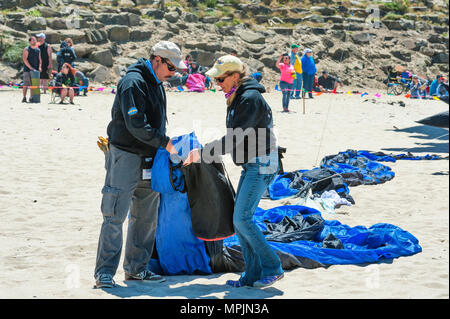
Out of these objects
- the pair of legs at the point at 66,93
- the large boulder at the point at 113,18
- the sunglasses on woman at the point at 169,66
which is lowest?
the pair of legs at the point at 66,93

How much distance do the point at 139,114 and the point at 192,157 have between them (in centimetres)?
50

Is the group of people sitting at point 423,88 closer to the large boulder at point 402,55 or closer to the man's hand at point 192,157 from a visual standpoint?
the large boulder at point 402,55

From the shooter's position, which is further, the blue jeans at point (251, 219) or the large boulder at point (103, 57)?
the large boulder at point (103, 57)

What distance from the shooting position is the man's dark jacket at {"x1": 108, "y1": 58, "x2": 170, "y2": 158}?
162 inches

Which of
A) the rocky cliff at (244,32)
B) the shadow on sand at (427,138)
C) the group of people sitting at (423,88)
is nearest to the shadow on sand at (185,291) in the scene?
the shadow on sand at (427,138)

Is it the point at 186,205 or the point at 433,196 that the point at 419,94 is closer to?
the point at 433,196

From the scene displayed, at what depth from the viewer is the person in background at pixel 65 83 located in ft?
52.2

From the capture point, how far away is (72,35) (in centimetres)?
2502

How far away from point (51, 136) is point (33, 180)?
349 cm

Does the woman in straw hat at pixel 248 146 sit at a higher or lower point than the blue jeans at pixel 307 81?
higher

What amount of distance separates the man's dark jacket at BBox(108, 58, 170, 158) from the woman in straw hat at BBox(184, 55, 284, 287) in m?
0.34

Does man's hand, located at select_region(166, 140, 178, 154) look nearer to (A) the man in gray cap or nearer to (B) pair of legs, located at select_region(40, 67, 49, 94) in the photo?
(A) the man in gray cap

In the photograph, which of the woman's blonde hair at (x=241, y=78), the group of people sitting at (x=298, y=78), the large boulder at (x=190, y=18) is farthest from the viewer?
the large boulder at (x=190, y=18)

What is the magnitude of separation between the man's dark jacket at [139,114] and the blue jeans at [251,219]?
67cm
